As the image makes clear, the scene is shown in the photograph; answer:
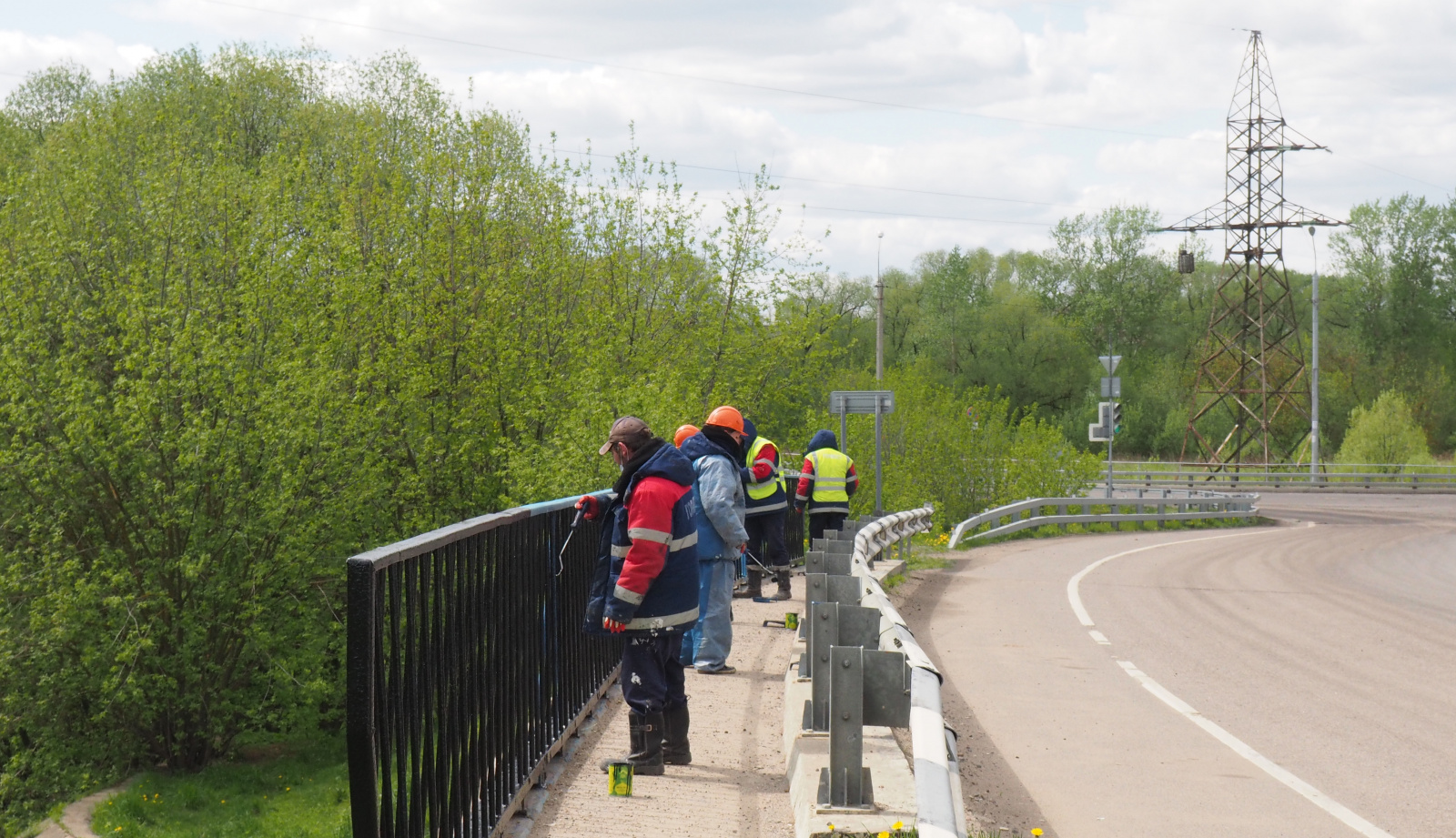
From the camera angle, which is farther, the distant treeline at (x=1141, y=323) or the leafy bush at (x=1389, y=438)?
the distant treeline at (x=1141, y=323)

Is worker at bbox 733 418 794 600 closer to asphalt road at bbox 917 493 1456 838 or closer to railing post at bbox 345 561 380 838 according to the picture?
asphalt road at bbox 917 493 1456 838

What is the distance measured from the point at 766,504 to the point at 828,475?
4.65 ft

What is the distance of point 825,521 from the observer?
1538 cm

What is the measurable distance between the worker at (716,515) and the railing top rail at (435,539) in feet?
5.20

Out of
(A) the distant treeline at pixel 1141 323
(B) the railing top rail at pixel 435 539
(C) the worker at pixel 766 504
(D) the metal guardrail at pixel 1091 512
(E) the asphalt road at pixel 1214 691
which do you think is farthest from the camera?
(A) the distant treeline at pixel 1141 323

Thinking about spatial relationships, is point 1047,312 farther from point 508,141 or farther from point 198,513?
point 198,513

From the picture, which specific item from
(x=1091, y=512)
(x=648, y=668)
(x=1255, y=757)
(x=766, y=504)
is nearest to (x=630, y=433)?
(x=648, y=668)

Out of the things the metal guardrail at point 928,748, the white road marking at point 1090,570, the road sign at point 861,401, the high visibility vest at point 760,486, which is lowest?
the white road marking at point 1090,570

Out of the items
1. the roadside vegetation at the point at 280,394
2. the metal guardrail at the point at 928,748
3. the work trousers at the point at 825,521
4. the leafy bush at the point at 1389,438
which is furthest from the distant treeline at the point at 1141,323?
the metal guardrail at the point at 928,748

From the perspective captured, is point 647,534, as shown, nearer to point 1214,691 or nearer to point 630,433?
point 630,433

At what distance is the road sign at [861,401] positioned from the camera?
19.9 metres

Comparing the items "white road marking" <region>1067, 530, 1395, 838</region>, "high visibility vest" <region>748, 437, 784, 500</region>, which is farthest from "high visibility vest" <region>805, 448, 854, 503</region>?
"white road marking" <region>1067, 530, 1395, 838</region>

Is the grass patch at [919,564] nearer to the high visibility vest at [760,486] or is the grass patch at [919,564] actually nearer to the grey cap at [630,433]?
the high visibility vest at [760,486]

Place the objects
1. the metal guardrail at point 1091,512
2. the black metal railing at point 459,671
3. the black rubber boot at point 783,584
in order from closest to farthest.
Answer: the black metal railing at point 459,671 < the black rubber boot at point 783,584 < the metal guardrail at point 1091,512
